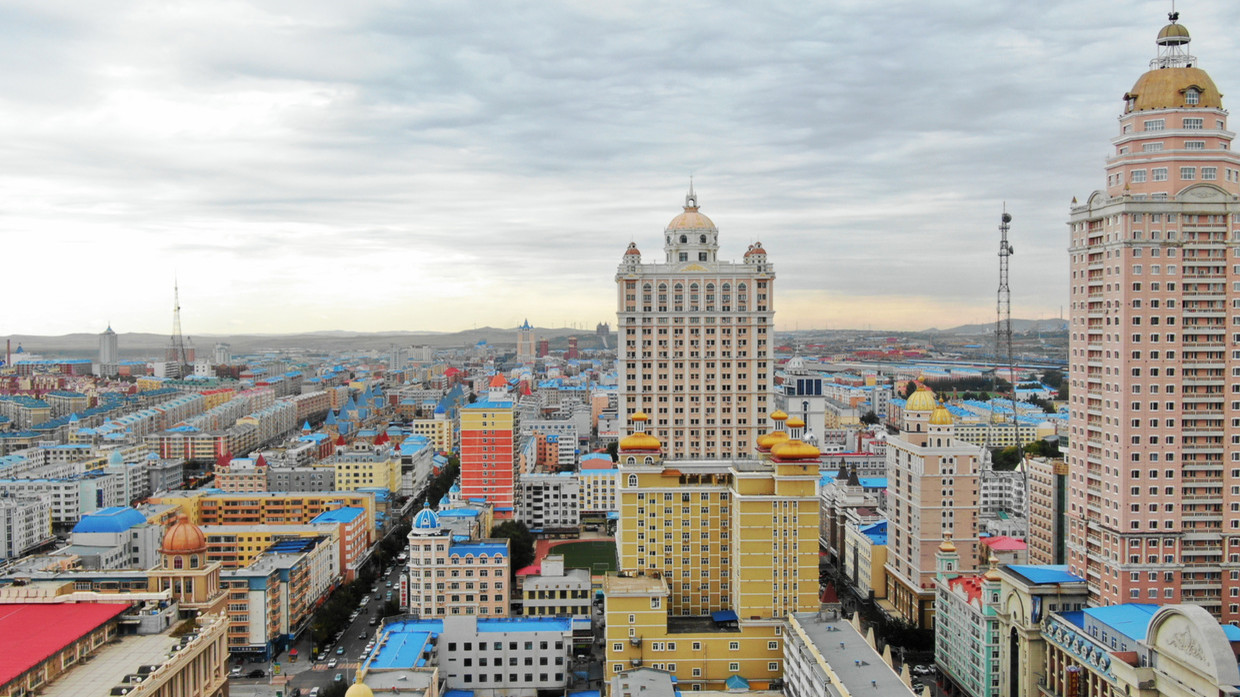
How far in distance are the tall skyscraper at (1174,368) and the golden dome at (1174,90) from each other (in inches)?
2.4

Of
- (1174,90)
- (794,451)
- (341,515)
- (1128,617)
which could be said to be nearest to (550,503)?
(341,515)

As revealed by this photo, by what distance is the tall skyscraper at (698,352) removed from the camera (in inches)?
1864

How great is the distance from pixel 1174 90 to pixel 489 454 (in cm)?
5059

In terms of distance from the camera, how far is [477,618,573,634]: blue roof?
1619 inches

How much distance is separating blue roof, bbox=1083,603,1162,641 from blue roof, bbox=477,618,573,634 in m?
21.1

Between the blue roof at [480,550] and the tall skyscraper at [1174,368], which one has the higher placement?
the tall skyscraper at [1174,368]

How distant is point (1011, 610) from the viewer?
3684 centimetres

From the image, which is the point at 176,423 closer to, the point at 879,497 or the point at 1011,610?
the point at 879,497

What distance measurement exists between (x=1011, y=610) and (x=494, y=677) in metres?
21.6

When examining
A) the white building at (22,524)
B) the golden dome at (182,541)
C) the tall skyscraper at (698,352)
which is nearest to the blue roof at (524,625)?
the tall skyscraper at (698,352)

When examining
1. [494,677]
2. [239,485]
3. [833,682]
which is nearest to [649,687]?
[833,682]

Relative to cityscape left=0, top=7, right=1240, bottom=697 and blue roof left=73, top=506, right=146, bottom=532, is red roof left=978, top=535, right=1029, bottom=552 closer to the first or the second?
cityscape left=0, top=7, right=1240, bottom=697

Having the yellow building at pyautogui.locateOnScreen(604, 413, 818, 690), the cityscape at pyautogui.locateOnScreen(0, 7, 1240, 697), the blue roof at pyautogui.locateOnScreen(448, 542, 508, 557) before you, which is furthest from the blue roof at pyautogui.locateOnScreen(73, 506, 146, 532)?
the yellow building at pyautogui.locateOnScreen(604, 413, 818, 690)

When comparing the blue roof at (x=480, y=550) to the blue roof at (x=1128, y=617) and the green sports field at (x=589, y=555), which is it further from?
the blue roof at (x=1128, y=617)
